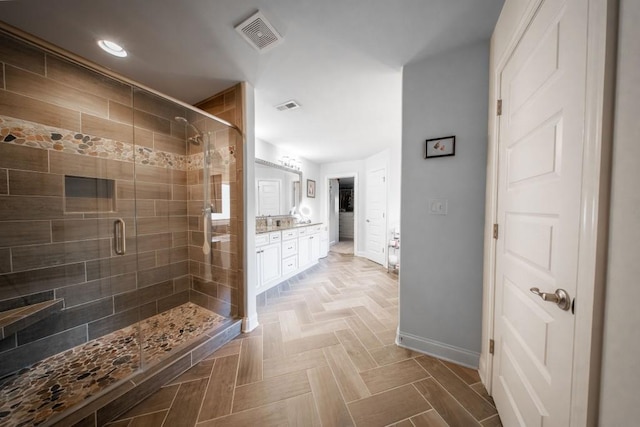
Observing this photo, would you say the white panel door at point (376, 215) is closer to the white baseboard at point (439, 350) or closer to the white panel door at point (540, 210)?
the white baseboard at point (439, 350)

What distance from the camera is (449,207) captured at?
1623mm

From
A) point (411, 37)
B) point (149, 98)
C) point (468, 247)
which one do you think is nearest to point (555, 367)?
point (468, 247)

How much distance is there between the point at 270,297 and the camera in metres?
2.83

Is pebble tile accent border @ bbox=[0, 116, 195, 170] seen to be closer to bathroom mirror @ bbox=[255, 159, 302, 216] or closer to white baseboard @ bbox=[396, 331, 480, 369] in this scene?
bathroom mirror @ bbox=[255, 159, 302, 216]

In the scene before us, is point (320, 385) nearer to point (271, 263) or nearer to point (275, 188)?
point (271, 263)

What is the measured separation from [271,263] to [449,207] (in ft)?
7.85

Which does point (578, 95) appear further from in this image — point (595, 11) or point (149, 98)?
point (149, 98)

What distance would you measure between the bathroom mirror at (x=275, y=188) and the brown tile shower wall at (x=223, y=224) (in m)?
1.18

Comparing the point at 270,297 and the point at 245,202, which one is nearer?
A: the point at 245,202

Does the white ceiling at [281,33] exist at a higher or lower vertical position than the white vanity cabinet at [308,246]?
higher

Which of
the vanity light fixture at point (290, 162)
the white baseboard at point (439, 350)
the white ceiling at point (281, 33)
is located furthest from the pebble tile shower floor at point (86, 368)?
the vanity light fixture at point (290, 162)

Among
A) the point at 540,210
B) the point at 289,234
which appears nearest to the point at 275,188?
the point at 289,234

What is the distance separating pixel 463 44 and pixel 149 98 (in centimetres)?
255

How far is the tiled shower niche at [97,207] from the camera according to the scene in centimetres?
146
